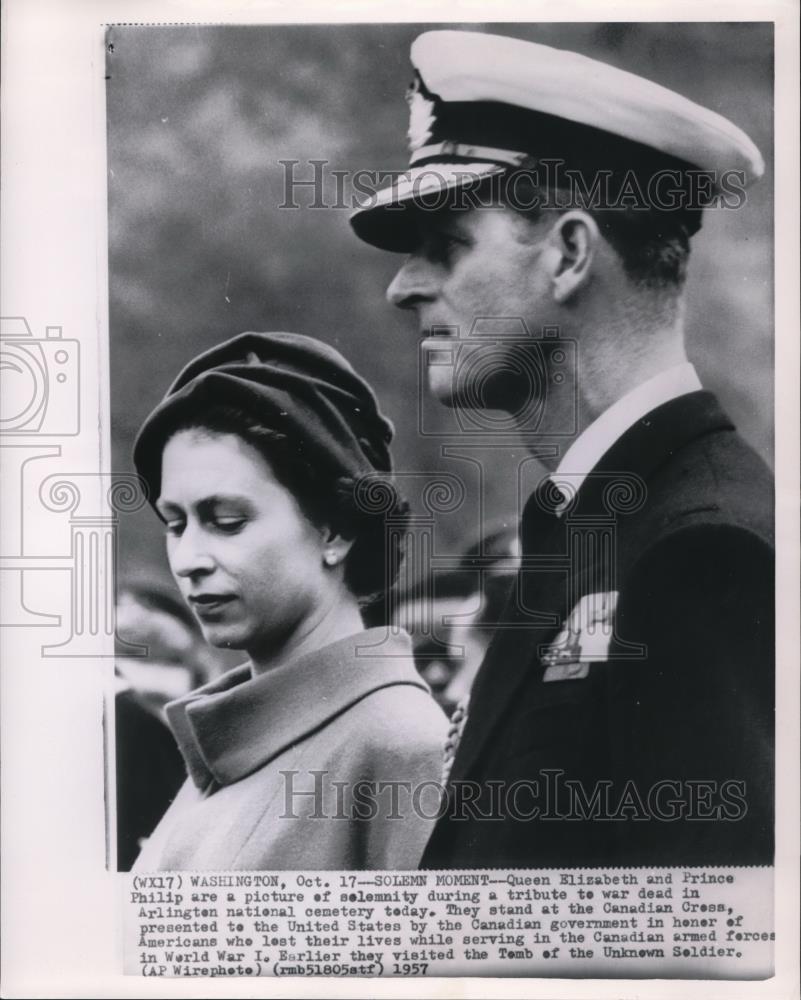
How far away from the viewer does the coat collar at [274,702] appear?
6.36 feet

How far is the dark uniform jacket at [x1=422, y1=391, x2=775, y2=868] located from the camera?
1904 mm

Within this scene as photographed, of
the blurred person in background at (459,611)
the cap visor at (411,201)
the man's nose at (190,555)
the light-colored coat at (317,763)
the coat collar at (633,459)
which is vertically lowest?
the light-colored coat at (317,763)

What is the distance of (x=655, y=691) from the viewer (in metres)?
1.90

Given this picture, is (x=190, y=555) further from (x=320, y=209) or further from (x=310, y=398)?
(x=320, y=209)

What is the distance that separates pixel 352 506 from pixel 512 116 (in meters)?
0.88

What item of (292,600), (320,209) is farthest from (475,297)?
(292,600)

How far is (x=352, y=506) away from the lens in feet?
6.39

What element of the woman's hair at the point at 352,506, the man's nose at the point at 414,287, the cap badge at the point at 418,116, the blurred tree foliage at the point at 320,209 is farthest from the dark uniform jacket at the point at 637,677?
the cap badge at the point at 418,116

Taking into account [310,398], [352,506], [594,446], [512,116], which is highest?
[512,116]

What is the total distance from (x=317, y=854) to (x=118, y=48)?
1.77 m

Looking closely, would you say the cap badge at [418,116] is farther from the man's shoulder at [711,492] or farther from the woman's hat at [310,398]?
the man's shoulder at [711,492]

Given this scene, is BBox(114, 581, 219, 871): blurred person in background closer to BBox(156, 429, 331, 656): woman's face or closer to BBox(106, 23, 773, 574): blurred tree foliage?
BBox(156, 429, 331, 656): woman's face

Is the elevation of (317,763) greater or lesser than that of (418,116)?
lesser

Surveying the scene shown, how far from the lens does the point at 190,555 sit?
1.97 meters
